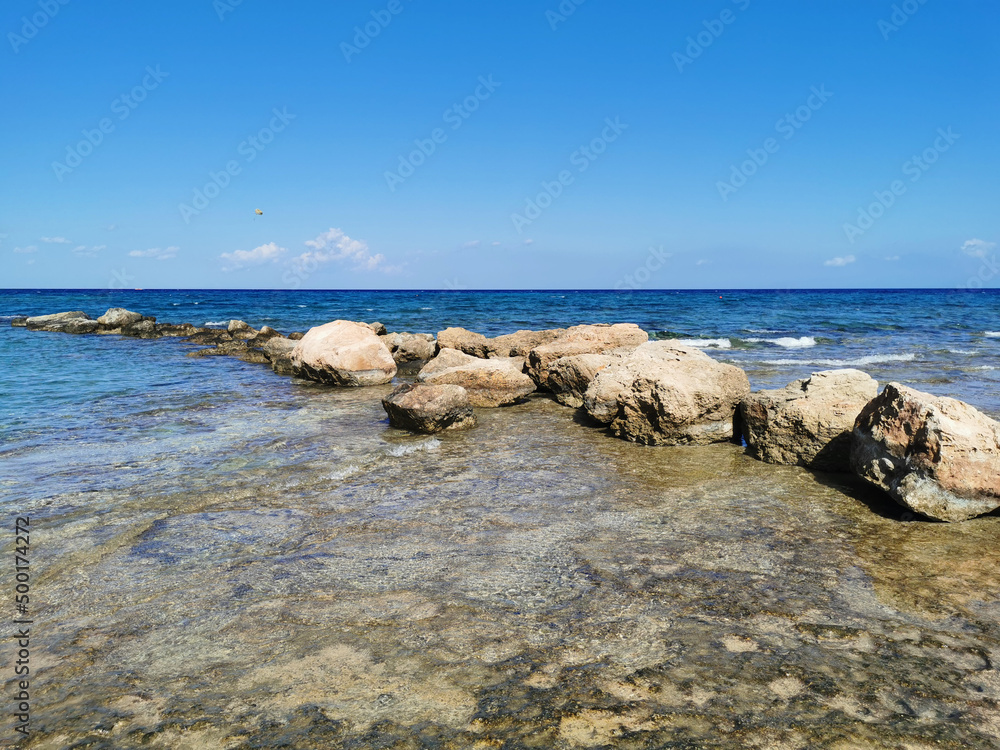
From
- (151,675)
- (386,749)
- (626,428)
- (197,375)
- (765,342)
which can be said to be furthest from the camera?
(765,342)

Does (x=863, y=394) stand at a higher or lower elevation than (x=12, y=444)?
higher

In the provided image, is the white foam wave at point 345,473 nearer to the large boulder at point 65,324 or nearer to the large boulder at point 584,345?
the large boulder at point 584,345

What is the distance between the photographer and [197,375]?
1416 centimetres

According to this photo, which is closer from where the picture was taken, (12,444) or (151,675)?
(151,675)

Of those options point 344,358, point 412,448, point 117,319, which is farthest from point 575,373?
point 117,319

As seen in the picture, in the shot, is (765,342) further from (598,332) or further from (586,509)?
(586,509)

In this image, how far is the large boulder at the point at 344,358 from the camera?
40.7ft

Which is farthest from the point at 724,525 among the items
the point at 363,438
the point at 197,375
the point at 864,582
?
the point at 197,375

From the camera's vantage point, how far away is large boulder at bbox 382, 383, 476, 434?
26.8 ft

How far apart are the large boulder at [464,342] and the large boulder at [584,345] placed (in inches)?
110

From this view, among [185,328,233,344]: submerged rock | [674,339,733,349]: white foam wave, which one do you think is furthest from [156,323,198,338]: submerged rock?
[674,339,733,349]: white foam wave

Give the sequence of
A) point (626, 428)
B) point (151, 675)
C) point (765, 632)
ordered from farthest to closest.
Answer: point (626, 428), point (765, 632), point (151, 675)

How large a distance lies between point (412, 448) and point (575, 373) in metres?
3.38

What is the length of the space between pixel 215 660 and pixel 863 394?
640 centimetres
